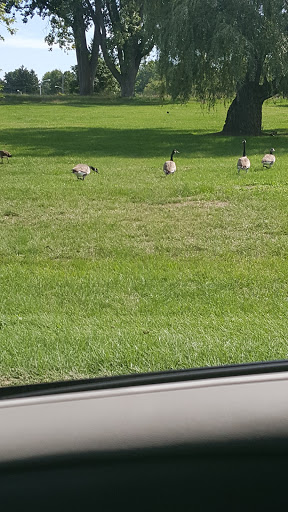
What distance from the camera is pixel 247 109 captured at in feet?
85.3

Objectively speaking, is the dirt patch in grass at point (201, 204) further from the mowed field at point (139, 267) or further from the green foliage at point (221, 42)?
the green foliage at point (221, 42)

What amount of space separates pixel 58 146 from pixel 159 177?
364 inches

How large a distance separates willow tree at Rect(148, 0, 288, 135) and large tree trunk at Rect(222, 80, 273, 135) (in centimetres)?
193

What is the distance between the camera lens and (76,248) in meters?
8.31

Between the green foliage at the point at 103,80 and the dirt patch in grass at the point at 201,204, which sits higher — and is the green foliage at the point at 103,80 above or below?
above

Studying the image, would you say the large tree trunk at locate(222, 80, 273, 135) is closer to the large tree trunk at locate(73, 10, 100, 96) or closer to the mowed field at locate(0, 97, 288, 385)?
the mowed field at locate(0, 97, 288, 385)

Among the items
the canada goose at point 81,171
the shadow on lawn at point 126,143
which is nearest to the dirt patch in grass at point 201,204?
the canada goose at point 81,171

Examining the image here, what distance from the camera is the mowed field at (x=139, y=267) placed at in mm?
4621

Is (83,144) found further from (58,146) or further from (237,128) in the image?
(237,128)

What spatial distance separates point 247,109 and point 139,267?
20.2 meters

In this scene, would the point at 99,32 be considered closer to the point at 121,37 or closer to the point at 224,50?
the point at 121,37

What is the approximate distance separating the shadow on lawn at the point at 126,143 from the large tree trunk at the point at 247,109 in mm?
1054

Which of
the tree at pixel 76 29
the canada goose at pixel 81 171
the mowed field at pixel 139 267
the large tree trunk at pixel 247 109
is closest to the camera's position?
the mowed field at pixel 139 267

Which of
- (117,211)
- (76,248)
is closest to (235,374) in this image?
(76,248)
